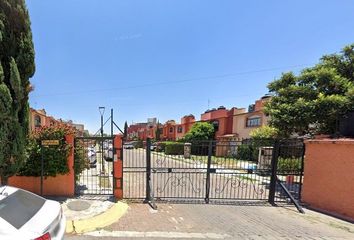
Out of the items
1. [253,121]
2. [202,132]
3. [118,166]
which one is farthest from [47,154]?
[202,132]

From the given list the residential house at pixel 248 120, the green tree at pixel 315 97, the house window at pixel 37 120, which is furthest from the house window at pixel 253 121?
the house window at pixel 37 120

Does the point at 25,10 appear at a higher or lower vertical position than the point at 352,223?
higher

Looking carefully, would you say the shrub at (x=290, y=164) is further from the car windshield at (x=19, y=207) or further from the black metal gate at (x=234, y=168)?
the car windshield at (x=19, y=207)

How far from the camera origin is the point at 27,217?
336cm

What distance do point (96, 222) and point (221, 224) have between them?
300 cm

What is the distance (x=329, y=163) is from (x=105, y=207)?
6.87 metres

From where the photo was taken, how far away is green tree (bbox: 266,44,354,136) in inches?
419

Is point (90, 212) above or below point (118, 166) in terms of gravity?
below

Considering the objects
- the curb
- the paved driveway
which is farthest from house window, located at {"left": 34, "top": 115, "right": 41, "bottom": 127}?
the paved driveway

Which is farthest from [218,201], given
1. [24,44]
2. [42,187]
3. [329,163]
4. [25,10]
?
[25,10]

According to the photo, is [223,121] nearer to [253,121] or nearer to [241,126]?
[241,126]

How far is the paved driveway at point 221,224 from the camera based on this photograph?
577 centimetres

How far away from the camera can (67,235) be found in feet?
18.1

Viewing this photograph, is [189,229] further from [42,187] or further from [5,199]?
[42,187]
